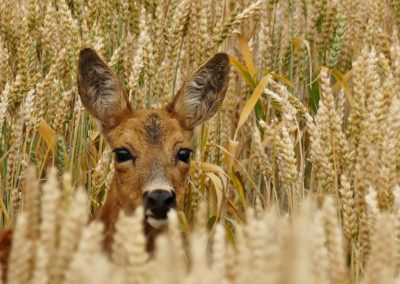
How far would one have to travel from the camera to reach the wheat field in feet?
7.36

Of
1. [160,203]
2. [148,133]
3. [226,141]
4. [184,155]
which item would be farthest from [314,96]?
[160,203]

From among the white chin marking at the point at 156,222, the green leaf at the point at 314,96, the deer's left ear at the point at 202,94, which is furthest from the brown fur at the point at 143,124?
the green leaf at the point at 314,96

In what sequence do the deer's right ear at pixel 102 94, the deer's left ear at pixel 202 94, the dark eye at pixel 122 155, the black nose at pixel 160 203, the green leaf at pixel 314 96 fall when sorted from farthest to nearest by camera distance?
the green leaf at pixel 314 96
the deer's left ear at pixel 202 94
the deer's right ear at pixel 102 94
the dark eye at pixel 122 155
the black nose at pixel 160 203

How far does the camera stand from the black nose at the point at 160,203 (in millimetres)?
5000

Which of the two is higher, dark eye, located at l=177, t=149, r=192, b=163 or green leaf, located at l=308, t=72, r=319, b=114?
green leaf, located at l=308, t=72, r=319, b=114

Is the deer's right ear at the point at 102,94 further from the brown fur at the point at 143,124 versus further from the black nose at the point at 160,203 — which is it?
the black nose at the point at 160,203

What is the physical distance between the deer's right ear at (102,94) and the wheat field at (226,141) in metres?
0.12

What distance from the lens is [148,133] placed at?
18.8 ft

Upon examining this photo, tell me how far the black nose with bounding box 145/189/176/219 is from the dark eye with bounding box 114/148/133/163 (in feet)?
1.81

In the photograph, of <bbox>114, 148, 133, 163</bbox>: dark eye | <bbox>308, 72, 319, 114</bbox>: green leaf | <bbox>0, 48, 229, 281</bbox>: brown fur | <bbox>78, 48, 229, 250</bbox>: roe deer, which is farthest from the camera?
<bbox>308, 72, 319, 114</bbox>: green leaf

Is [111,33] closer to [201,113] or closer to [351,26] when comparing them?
[201,113]

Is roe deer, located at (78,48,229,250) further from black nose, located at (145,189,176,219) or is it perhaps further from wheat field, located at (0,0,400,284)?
wheat field, located at (0,0,400,284)

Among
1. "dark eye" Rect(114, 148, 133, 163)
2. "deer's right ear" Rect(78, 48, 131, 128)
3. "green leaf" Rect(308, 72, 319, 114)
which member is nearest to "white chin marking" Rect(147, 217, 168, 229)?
"dark eye" Rect(114, 148, 133, 163)

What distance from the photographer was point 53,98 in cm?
580
